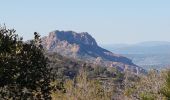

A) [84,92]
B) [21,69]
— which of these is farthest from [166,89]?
[21,69]

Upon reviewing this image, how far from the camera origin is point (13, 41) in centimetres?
2422

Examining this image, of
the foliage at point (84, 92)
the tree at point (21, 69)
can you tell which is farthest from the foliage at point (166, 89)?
the tree at point (21, 69)

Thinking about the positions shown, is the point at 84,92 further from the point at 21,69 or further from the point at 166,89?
the point at 21,69

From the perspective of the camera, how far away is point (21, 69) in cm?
2336

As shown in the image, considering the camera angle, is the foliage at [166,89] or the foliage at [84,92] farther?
the foliage at [84,92]

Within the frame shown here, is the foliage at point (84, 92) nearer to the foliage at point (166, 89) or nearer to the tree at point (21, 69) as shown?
the foliage at point (166, 89)

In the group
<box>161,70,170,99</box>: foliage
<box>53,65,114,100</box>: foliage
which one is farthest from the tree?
<box>53,65,114,100</box>: foliage

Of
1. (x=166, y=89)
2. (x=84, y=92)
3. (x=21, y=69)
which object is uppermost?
(x=21, y=69)

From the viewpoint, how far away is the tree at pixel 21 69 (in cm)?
2294

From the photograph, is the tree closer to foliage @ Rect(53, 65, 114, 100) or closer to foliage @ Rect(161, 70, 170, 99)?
foliage @ Rect(161, 70, 170, 99)

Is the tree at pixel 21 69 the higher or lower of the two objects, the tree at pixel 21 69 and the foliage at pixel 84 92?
the higher

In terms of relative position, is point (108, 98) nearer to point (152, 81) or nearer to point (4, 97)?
point (152, 81)

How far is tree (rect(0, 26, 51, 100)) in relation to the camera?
75.3ft

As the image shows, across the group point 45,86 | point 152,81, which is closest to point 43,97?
point 45,86
